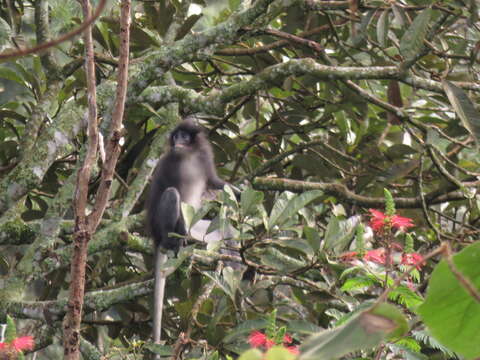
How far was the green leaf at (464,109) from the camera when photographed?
3141 mm

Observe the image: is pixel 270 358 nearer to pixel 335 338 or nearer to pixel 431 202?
pixel 335 338

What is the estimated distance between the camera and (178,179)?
5.66 metres

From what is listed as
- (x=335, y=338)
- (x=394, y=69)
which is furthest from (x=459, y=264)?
(x=394, y=69)

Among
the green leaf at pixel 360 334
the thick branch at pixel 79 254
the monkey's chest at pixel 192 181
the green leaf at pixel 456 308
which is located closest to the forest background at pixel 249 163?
the monkey's chest at pixel 192 181

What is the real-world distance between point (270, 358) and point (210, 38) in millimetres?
3400

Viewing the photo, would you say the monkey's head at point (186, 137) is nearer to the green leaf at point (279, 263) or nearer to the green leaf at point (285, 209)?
the green leaf at point (279, 263)

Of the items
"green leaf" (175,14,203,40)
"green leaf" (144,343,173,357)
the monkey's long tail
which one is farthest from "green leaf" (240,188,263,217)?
"green leaf" (175,14,203,40)

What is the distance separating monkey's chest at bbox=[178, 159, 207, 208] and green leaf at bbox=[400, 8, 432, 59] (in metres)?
2.41

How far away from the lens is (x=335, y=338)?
667mm

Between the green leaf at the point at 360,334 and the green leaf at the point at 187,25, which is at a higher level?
the green leaf at the point at 360,334

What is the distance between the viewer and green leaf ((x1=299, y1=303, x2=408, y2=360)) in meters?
0.64

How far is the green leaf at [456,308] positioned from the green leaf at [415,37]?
2.54m

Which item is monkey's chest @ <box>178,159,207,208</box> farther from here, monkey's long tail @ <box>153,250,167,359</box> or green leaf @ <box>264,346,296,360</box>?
green leaf @ <box>264,346,296,360</box>

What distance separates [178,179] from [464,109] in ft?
9.15
